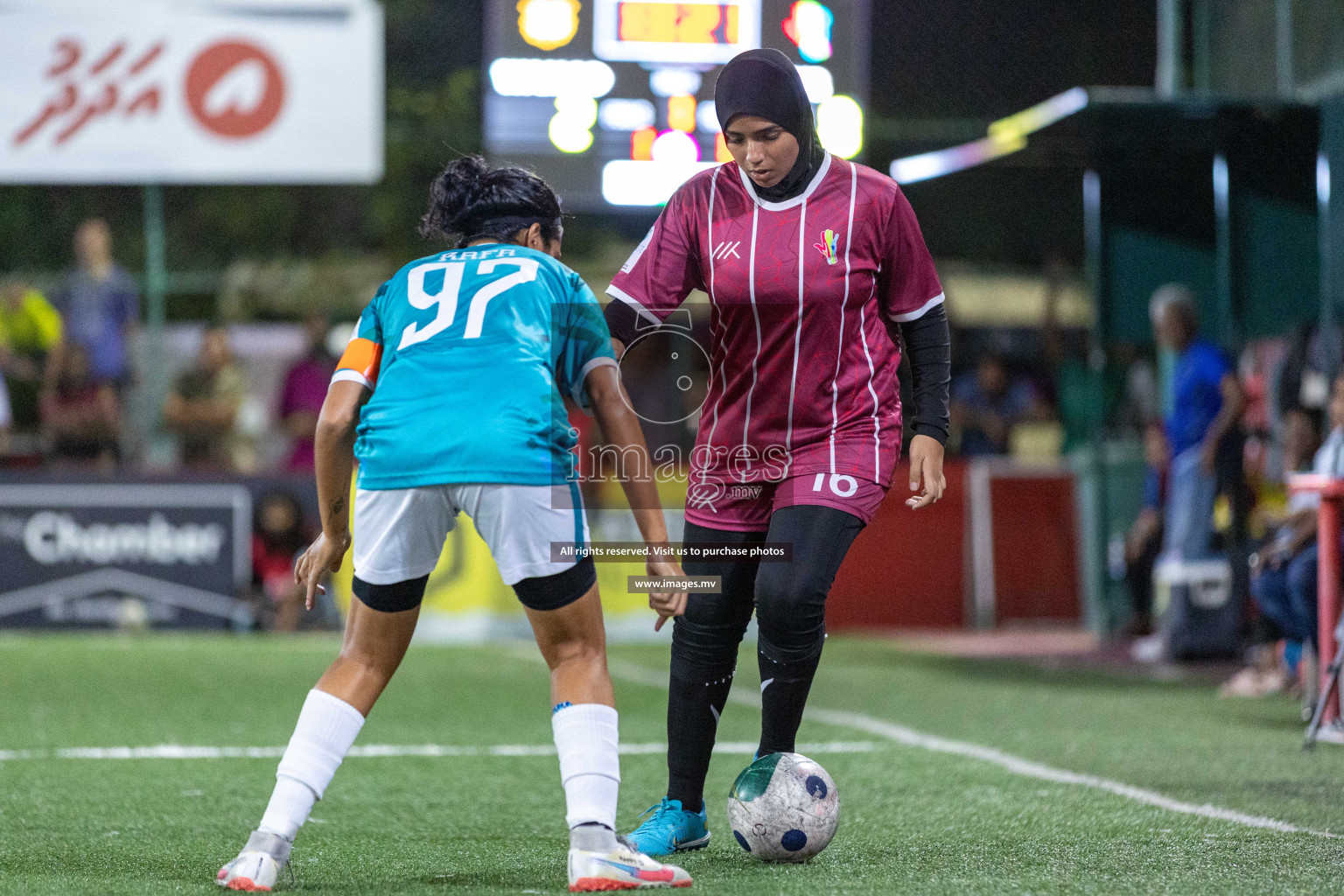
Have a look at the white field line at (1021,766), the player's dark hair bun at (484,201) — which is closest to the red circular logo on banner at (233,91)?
the white field line at (1021,766)

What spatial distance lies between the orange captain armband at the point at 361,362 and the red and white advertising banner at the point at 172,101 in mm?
10251

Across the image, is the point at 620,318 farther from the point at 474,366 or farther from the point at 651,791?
the point at 651,791

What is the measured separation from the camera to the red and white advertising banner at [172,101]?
13656mm

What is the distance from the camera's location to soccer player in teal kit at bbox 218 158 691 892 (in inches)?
147

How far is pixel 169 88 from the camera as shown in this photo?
45.2ft

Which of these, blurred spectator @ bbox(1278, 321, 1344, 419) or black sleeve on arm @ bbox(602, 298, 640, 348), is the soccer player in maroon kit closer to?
black sleeve on arm @ bbox(602, 298, 640, 348)

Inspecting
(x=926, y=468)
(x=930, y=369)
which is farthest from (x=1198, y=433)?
(x=926, y=468)

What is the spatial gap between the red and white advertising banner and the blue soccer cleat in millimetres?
10237

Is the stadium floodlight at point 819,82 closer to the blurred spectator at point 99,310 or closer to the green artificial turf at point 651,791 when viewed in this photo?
the green artificial turf at point 651,791

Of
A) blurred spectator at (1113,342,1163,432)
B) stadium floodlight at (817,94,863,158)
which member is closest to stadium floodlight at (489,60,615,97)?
stadium floodlight at (817,94,863,158)

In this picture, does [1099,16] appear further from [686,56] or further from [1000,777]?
[1000,777]

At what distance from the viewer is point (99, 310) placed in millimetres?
13438

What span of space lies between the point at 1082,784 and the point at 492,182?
3090 mm

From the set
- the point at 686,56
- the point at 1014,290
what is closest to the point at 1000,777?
the point at 686,56
